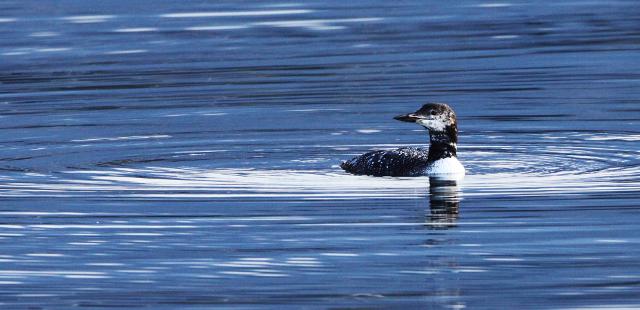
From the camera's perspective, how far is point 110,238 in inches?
470

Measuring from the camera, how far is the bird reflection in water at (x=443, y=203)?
40.7ft

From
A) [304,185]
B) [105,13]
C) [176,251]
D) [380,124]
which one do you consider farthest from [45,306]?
[105,13]

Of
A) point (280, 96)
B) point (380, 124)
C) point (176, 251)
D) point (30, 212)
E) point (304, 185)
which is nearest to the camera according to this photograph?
point (176, 251)

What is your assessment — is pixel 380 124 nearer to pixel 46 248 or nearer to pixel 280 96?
pixel 280 96

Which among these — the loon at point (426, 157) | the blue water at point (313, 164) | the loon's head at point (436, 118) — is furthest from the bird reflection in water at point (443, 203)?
the loon's head at point (436, 118)

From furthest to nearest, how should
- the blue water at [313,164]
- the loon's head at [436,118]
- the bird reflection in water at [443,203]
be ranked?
the loon's head at [436,118] → the bird reflection in water at [443,203] → the blue water at [313,164]

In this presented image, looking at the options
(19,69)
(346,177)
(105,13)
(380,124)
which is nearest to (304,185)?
(346,177)

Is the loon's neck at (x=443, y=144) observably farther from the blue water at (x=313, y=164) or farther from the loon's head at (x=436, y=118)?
the blue water at (x=313, y=164)

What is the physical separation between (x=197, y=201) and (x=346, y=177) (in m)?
1.79

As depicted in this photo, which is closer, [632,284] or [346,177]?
[632,284]

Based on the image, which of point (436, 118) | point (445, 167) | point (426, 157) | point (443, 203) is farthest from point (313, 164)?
point (443, 203)

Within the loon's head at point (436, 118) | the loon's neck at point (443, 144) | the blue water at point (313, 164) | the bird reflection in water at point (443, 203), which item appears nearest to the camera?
the blue water at point (313, 164)

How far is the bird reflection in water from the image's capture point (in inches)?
488

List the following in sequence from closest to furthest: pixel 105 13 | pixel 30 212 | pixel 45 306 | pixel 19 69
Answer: pixel 45 306
pixel 30 212
pixel 19 69
pixel 105 13
